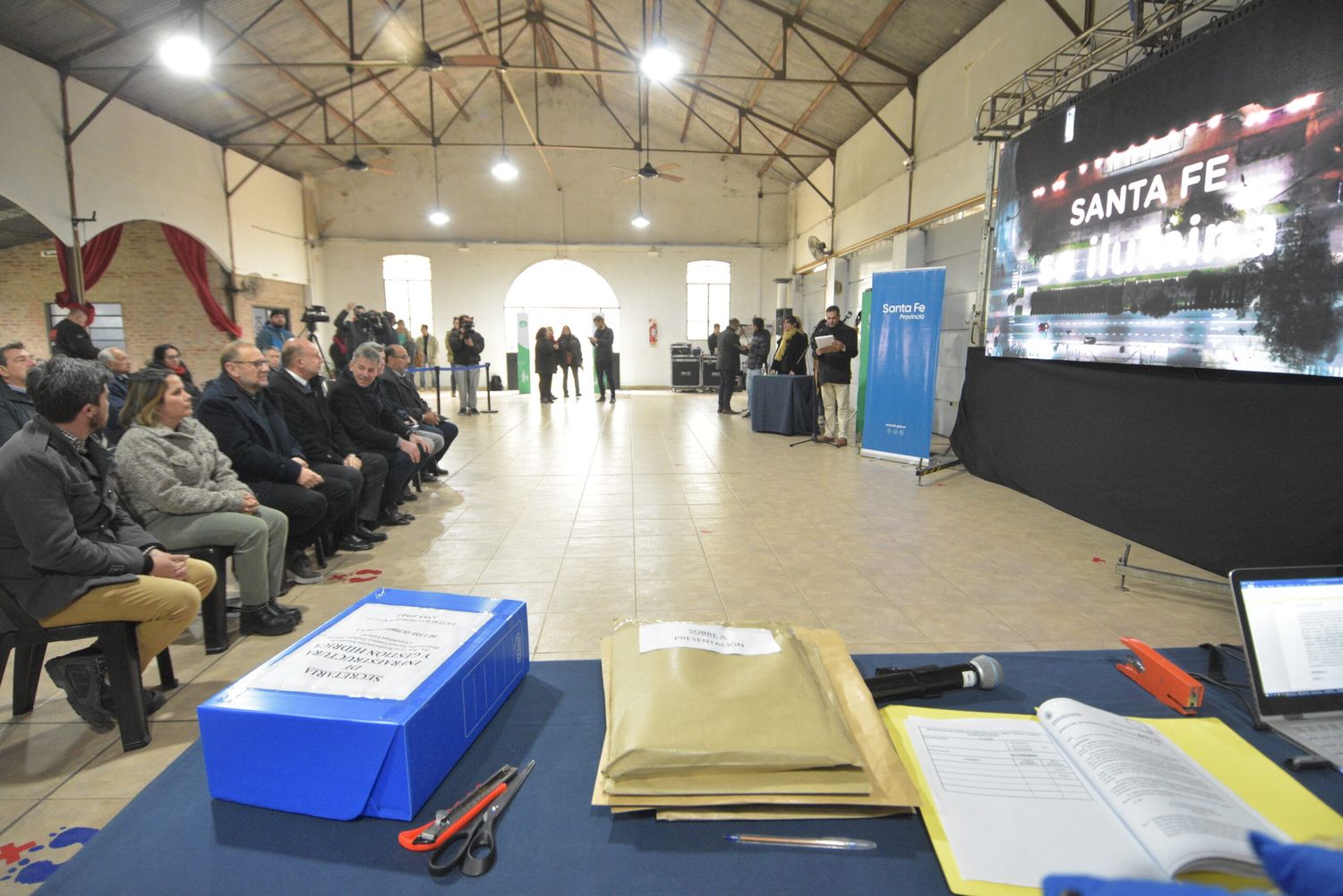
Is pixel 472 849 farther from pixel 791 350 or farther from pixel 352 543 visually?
pixel 791 350

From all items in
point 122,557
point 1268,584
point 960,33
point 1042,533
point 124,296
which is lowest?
point 1042,533

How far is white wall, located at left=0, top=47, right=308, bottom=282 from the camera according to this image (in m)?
7.21

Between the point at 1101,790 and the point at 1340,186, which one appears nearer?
the point at 1101,790

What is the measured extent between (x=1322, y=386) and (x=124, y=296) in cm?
1500

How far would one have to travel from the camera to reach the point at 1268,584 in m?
1.08

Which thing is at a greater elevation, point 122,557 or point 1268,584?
point 1268,584

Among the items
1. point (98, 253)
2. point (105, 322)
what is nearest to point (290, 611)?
point (98, 253)

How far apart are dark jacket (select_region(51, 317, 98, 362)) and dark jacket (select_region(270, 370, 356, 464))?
3644 mm

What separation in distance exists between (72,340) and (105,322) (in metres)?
7.15

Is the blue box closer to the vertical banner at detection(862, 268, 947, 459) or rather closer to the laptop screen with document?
the laptop screen with document

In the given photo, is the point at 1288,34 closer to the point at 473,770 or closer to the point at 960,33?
the point at 473,770

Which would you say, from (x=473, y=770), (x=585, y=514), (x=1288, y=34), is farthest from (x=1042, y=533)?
(x=473, y=770)

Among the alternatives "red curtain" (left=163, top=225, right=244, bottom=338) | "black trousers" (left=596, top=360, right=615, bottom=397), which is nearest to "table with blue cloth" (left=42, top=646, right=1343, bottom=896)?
"black trousers" (left=596, top=360, right=615, bottom=397)

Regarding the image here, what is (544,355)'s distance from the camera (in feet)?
38.3
